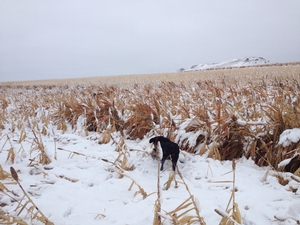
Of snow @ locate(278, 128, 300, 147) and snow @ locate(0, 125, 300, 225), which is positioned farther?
snow @ locate(278, 128, 300, 147)

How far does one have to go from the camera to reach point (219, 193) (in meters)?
1.66

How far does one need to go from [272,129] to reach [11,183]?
2834 millimetres

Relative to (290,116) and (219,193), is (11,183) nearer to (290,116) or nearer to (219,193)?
(219,193)

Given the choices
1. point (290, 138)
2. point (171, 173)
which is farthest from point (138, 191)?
point (290, 138)

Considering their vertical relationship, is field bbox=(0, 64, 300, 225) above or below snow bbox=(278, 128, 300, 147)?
below

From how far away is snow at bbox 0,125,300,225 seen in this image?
4.53 feet

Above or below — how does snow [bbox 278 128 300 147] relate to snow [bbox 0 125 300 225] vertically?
above

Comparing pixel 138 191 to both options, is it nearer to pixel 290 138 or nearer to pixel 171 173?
pixel 171 173

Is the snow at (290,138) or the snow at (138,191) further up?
the snow at (290,138)

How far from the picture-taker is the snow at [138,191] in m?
1.38

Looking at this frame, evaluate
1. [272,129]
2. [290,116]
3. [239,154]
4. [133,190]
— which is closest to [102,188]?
[133,190]

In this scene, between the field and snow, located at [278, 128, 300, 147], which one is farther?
snow, located at [278, 128, 300, 147]

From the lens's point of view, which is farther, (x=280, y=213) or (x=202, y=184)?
(x=202, y=184)

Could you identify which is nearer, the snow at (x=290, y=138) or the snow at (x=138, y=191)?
the snow at (x=138, y=191)
